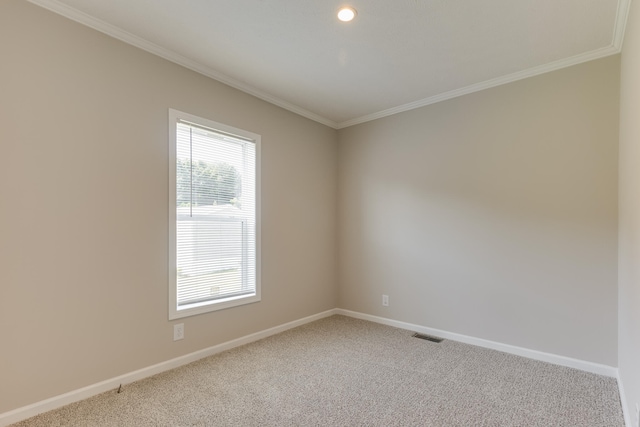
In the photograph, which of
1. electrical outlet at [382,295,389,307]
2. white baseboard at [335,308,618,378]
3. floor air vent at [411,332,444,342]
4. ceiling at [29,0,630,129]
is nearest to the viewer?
ceiling at [29,0,630,129]

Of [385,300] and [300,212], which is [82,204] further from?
[385,300]

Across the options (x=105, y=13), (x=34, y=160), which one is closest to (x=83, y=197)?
(x=34, y=160)

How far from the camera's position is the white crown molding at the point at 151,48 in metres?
2.07

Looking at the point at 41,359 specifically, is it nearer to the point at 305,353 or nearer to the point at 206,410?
the point at 206,410

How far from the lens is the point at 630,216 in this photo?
193cm

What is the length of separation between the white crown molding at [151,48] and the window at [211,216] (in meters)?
0.42

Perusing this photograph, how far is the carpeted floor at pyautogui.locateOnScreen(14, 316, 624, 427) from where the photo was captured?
1932mm

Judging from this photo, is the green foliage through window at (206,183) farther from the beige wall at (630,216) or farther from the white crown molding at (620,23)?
the white crown molding at (620,23)

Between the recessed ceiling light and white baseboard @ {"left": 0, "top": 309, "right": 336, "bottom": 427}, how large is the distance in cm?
280

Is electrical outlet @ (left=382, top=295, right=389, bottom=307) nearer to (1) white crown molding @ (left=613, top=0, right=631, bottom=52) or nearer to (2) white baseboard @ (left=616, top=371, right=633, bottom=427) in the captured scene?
(2) white baseboard @ (left=616, top=371, right=633, bottom=427)

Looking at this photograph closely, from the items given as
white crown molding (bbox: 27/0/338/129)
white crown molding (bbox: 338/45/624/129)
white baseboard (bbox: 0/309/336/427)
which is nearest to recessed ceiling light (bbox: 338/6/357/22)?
white crown molding (bbox: 27/0/338/129)

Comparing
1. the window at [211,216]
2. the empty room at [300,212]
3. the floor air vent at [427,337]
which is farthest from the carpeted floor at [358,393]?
the window at [211,216]

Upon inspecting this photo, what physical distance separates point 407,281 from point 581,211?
170 centimetres

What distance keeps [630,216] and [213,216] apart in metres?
2.99
